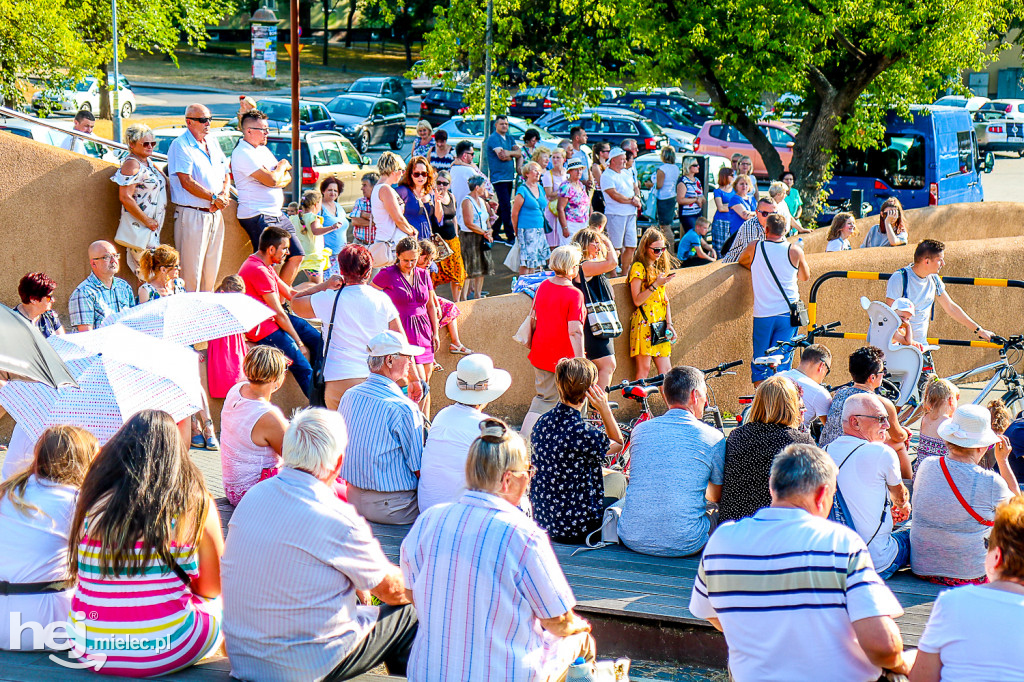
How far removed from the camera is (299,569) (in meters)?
4.10

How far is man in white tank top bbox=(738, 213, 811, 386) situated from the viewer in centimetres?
990

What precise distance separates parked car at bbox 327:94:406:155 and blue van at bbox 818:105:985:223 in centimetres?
1574

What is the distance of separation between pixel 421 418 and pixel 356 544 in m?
2.23

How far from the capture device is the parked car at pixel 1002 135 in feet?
121

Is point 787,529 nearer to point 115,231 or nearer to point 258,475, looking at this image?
point 258,475

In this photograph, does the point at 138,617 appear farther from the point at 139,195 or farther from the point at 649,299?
the point at 649,299

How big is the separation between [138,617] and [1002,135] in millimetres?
38247

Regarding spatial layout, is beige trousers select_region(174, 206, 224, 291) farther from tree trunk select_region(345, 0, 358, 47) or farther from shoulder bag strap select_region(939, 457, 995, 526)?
tree trunk select_region(345, 0, 358, 47)

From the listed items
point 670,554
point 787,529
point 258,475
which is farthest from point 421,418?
point 787,529

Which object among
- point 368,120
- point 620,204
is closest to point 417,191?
point 620,204

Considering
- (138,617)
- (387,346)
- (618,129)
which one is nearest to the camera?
(138,617)

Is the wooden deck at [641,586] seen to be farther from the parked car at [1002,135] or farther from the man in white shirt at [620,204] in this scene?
the parked car at [1002,135]

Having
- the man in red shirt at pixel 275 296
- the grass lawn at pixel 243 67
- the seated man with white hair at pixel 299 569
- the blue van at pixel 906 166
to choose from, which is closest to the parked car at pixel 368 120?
the blue van at pixel 906 166

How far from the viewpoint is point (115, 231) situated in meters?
9.52
